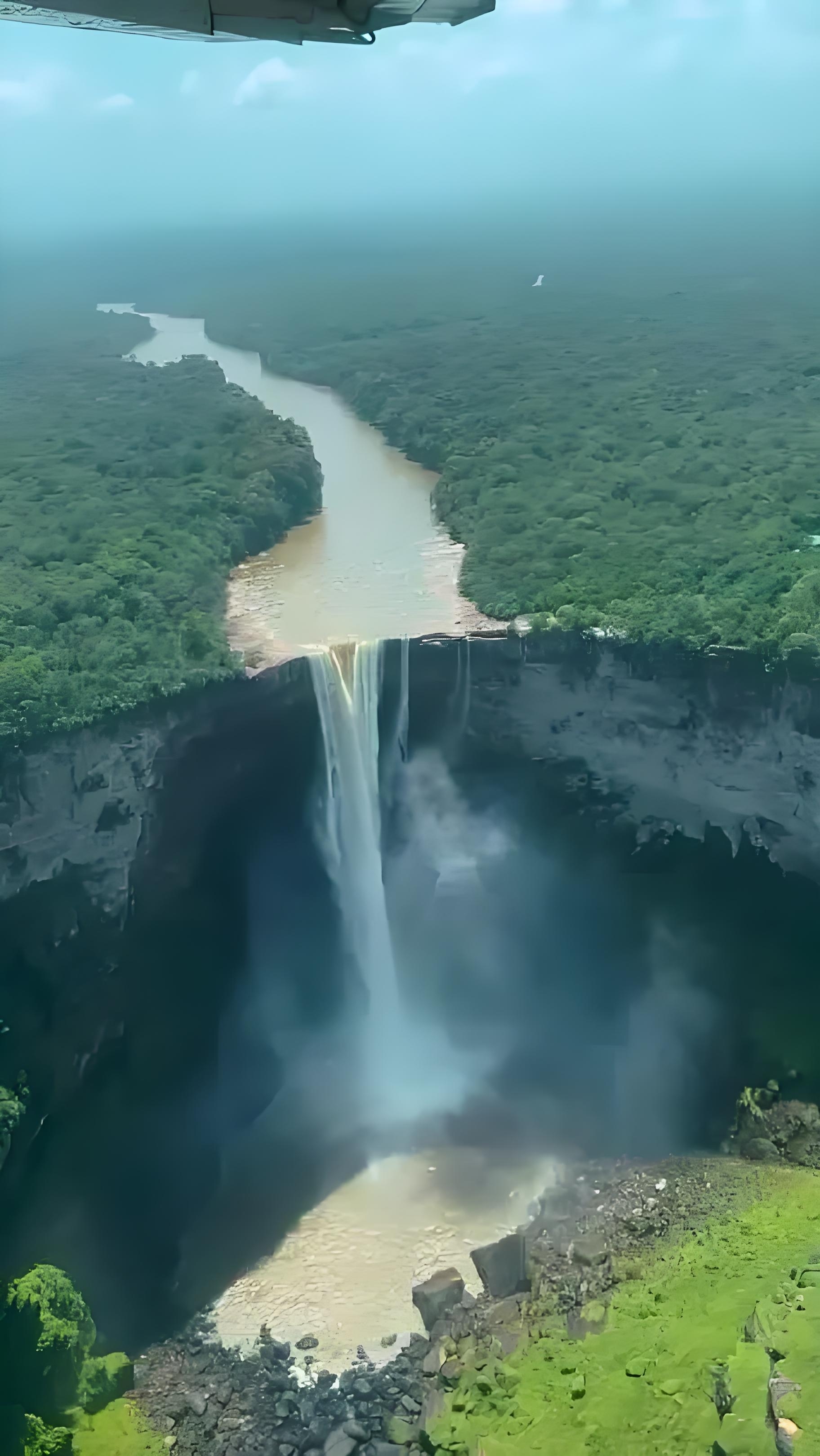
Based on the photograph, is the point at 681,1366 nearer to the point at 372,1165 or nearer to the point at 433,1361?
the point at 433,1361

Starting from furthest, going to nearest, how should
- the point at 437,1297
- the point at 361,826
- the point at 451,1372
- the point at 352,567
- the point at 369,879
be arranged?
the point at 352,567 < the point at 369,879 < the point at 361,826 < the point at 437,1297 < the point at 451,1372

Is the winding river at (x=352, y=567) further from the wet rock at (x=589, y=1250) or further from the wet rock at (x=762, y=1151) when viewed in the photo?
the wet rock at (x=589, y=1250)

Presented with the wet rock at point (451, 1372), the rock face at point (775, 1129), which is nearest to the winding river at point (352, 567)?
the rock face at point (775, 1129)

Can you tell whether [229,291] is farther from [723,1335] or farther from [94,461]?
[723,1335]

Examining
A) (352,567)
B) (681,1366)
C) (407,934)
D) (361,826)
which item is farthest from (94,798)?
(681,1366)

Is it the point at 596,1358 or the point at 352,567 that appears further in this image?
the point at 352,567

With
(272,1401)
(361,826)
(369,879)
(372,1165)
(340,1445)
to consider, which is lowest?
(272,1401)

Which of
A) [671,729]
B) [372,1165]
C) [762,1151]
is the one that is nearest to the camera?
[762,1151]
